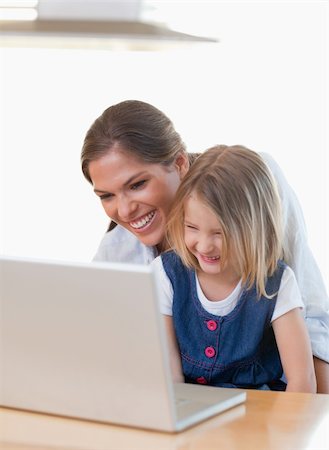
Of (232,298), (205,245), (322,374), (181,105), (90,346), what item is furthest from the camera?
(181,105)

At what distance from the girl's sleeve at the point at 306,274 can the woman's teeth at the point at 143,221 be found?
31 cm

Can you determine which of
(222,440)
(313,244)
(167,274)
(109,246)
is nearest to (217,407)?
(222,440)

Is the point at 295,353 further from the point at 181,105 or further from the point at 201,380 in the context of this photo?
the point at 181,105

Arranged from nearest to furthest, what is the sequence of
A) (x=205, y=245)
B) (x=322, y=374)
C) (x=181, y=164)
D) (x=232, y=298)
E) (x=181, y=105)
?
(x=205, y=245), (x=232, y=298), (x=322, y=374), (x=181, y=164), (x=181, y=105)

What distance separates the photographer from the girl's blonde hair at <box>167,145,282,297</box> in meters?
1.94

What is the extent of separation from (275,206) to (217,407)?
1.81 ft

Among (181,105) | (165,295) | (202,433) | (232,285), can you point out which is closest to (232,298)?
(232,285)

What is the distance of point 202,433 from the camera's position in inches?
59.8

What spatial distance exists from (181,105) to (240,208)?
2.20 meters

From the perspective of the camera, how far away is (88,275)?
1465mm

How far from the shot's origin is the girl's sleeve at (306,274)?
2170 mm

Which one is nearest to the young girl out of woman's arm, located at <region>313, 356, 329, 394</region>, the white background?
woman's arm, located at <region>313, 356, 329, 394</region>

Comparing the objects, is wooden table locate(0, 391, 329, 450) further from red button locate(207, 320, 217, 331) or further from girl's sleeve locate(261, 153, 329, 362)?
girl's sleeve locate(261, 153, 329, 362)

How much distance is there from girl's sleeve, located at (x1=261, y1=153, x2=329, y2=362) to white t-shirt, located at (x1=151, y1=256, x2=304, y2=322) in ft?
0.58
